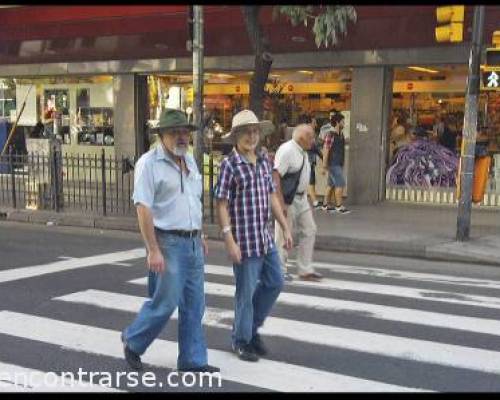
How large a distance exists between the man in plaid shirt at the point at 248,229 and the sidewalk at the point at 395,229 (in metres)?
5.39

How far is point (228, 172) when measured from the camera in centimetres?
541

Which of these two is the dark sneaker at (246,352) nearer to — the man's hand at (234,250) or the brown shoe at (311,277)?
the man's hand at (234,250)

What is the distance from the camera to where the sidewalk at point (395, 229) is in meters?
10.4

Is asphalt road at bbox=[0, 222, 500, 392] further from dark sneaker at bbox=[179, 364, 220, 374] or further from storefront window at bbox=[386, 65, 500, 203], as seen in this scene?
storefront window at bbox=[386, 65, 500, 203]

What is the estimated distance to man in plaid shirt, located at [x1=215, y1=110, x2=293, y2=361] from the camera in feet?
17.5

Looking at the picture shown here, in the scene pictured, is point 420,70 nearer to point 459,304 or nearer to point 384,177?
point 384,177

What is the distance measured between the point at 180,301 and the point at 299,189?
11.3 feet

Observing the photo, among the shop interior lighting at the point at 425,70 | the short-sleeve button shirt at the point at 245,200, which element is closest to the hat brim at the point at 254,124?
the short-sleeve button shirt at the point at 245,200

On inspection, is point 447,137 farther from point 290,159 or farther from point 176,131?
point 176,131

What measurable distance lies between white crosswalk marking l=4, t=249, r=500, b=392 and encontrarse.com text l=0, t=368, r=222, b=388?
3.7 inches

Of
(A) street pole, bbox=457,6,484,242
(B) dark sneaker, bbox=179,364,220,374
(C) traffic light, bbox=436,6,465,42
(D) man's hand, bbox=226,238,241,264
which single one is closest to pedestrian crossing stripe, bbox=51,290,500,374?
(B) dark sneaker, bbox=179,364,220,374

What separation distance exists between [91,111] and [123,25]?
3208 mm

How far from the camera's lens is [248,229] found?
5359mm

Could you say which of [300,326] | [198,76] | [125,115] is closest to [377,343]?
[300,326]
